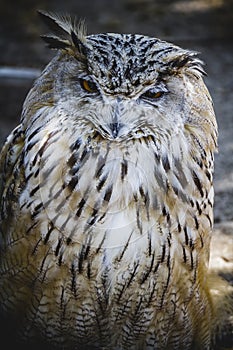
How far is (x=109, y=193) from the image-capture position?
2854 mm

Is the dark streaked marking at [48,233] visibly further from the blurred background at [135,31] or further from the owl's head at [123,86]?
the blurred background at [135,31]

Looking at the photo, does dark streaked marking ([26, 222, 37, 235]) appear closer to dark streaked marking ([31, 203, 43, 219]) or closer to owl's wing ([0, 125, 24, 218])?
dark streaked marking ([31, 203, 43, 219])

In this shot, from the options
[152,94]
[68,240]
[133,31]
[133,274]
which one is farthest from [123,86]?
[133,31]

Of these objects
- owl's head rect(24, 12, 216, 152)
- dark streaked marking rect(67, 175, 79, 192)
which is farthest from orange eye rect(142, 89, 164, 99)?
dark streaked marking rect(67, 175, 79, 192)

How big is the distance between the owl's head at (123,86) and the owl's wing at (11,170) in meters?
0.26

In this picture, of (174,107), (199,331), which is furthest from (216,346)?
(174,107)

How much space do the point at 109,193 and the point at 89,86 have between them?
41 centimetres

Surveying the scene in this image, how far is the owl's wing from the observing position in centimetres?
305

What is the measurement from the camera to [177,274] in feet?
10.1

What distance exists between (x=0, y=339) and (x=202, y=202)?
3.89ft

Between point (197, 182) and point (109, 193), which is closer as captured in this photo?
point (109, 193)

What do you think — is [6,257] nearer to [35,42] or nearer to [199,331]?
[199,331]

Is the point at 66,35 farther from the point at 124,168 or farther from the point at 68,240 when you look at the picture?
the point at 68,240

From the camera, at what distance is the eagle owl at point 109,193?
2736 millimetres
